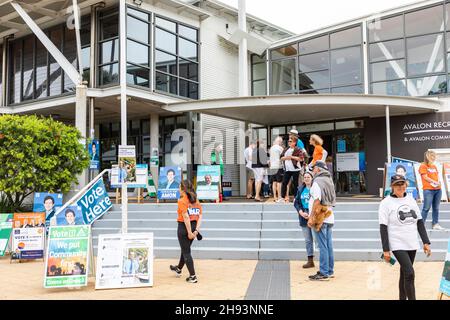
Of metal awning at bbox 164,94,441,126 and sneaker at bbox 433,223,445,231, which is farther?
metal awning at bbox 164,94,441,126

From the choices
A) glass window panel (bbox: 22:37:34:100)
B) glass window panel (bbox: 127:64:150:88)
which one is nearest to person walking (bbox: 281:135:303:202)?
glass window panel (bbox: 127:64:150:88)

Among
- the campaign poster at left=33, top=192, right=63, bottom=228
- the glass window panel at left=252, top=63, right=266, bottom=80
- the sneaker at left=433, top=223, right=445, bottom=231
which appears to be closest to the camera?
the sneaker at left=433, top=223, right=445, bottom=231

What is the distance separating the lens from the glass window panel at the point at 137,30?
14.2m

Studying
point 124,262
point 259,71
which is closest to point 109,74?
point 259,71

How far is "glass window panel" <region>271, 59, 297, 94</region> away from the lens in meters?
17.7

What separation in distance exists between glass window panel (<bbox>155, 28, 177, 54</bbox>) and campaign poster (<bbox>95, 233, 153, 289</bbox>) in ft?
33.1

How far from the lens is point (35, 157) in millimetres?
10523

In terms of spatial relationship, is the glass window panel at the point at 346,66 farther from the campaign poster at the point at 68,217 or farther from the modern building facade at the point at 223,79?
the campaign poster at the point at 68,217

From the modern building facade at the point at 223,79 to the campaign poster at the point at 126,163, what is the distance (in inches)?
205

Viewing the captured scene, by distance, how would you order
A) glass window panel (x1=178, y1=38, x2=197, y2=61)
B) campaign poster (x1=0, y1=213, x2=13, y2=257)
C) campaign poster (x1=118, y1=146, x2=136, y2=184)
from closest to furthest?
campaign poster (x1=118, y1=146, x2=136, y2=184) < campaign poster (x1=0, y1=213, x2=13, y2=257) < glass window panel (x1=178, y1=38, x2=197, y2=61)

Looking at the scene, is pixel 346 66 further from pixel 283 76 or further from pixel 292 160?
pixel 292 160

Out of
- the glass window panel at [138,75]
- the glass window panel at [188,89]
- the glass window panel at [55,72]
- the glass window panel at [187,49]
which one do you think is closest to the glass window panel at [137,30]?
the glass window panel at [138,75]

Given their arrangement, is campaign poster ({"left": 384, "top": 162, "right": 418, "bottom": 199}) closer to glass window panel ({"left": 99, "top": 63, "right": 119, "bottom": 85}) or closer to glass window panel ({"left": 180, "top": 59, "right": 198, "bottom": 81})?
glass window panel ({"left": 180, "top": 59, "right": 198, "bottom": 81})
